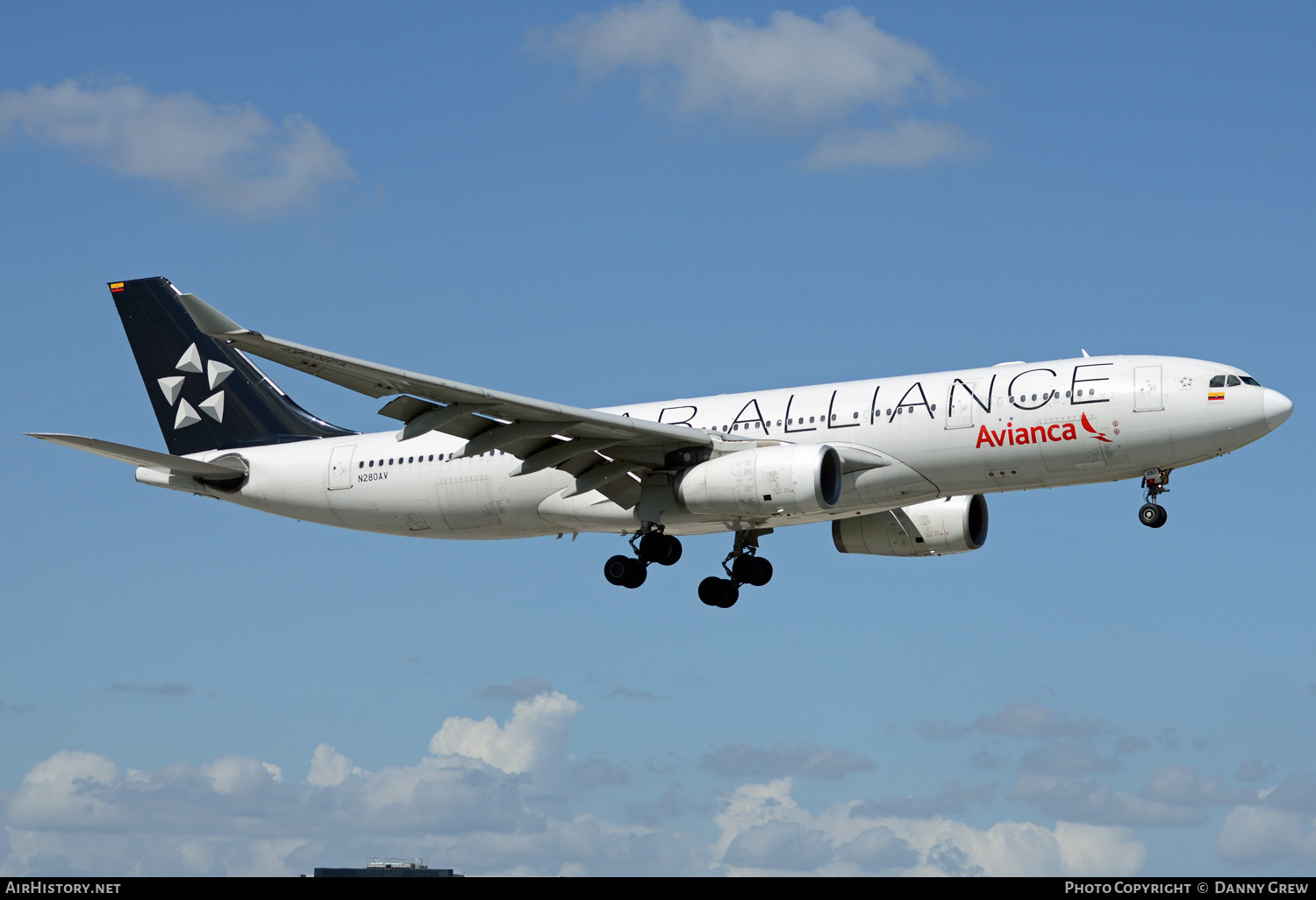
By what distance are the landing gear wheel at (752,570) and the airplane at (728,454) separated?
5 centimetres

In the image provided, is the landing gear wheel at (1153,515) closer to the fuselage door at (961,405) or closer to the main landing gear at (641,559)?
the fuselage door at (961,405)

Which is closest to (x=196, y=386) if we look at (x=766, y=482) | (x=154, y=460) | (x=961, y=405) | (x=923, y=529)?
(x=154, y=460)

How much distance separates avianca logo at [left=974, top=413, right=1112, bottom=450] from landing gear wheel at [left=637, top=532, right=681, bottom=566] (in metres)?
7.73

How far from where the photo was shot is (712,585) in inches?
1571

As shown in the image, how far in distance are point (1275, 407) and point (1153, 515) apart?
3.43m

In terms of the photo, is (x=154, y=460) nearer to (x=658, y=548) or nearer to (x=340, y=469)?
(x=340, y=469)

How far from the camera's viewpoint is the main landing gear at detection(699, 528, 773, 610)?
3966 cm

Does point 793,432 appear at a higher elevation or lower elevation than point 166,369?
lower

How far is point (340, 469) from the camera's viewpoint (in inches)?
1563

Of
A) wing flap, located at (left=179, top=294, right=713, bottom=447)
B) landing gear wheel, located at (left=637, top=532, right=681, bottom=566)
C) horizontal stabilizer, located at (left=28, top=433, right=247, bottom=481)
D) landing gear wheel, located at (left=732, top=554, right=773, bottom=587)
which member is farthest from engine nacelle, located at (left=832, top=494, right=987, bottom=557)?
horizontal stabilizer, located at (left=28, top=433, right=247, bottom=481)

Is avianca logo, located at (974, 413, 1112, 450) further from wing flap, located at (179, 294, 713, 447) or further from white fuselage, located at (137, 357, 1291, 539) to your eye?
wing flap, located at (179, 294, 713, 447)
